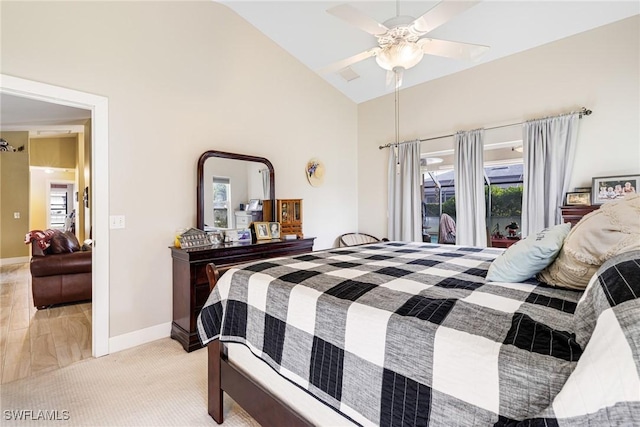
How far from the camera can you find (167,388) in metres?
2.04

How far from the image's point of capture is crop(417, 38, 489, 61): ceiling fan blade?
2228mm

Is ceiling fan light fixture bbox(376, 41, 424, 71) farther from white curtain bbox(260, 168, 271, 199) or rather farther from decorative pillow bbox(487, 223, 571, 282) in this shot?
white curtain bbox(260, 168, 271, 199)

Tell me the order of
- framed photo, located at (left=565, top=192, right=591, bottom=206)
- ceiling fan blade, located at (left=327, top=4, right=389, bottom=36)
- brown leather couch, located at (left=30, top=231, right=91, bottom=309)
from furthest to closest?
brown leather couch, located at (left=30, top=231, right=91, bottom=309), framed photo, located at (left=565, top=192, right=591, bottom=206), ceiling fan blade, located at (left=327, top=4, right=389, bottom=36)

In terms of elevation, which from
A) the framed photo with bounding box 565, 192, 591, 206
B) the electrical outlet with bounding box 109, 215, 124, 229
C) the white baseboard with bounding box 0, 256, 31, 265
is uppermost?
the framed photo with bounding box 565, 192, 591, 206

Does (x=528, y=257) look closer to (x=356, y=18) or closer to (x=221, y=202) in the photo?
(x=356, y=18)

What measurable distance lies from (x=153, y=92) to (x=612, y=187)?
14.5 ft

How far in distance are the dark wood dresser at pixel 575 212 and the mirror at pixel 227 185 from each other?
10.3ft

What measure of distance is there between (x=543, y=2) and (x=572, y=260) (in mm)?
2921

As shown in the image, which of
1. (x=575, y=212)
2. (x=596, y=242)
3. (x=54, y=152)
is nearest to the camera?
(x=596, y=242)

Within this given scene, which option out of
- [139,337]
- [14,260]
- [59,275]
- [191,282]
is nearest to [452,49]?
[191,282]

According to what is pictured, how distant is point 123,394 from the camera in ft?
6.46

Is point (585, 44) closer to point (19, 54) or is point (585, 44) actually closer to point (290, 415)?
point (290, 415)

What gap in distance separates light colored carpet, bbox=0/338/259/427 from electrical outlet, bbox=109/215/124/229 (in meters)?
1.10

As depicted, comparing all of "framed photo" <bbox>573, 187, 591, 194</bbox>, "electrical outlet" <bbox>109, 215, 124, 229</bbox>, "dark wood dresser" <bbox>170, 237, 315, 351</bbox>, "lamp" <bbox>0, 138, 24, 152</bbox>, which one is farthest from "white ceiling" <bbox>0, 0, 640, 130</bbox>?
"lamp" <bbox>0, 138, 24, 152</bbox>
